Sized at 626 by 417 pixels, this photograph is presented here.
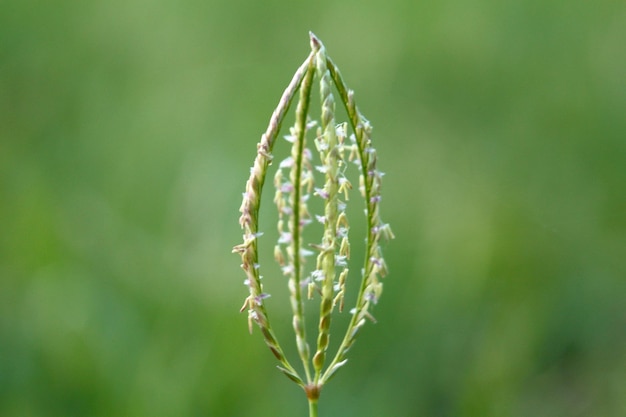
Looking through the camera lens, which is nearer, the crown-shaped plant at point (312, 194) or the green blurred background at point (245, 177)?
the crown-shaped plant at point (312, 194)

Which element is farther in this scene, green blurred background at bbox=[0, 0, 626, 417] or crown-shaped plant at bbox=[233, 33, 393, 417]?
green blurred background at bbox=[0, 0, 626, 417]

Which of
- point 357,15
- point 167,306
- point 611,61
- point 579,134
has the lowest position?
point 167,306

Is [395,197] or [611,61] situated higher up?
[611,61]

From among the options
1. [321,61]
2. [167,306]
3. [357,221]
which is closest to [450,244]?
[357,221]

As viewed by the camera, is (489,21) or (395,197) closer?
(395,197)

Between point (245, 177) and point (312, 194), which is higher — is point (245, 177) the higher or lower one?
the higher one

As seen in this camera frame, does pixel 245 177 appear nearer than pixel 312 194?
No

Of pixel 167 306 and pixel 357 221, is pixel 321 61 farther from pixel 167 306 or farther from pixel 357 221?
pixel 357 221

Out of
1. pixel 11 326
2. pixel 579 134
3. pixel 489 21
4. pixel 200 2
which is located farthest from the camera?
pixel 200 2
